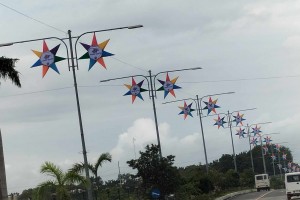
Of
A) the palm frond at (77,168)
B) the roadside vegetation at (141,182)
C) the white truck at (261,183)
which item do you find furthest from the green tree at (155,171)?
the white truck at (261,183)

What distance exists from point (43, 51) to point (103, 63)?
296cm

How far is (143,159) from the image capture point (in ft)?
130

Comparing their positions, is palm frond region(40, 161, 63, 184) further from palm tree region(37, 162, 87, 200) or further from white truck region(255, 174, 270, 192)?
white truck region(255, 174, 270, 192)

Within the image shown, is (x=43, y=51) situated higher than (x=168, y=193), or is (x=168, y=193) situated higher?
(x=43, y=51)

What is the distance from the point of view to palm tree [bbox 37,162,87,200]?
1106 inches

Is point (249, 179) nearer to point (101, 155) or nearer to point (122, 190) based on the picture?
point (122, 190)

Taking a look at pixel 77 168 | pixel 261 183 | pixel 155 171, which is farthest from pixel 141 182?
pixel 261 183

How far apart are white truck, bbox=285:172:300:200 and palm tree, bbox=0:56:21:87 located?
22663mm

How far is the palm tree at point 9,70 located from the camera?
1215 inches

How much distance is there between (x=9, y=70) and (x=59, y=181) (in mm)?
6480

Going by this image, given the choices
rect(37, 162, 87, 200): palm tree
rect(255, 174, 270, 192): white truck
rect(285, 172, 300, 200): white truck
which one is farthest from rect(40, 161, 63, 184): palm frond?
rect(255, 174, 270, 192): white truck

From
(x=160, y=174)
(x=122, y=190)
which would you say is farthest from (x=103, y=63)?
(x=122, y=190)

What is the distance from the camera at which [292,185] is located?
44875 millimetres

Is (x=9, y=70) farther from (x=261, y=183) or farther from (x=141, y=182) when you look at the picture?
(x=261, y=183)
